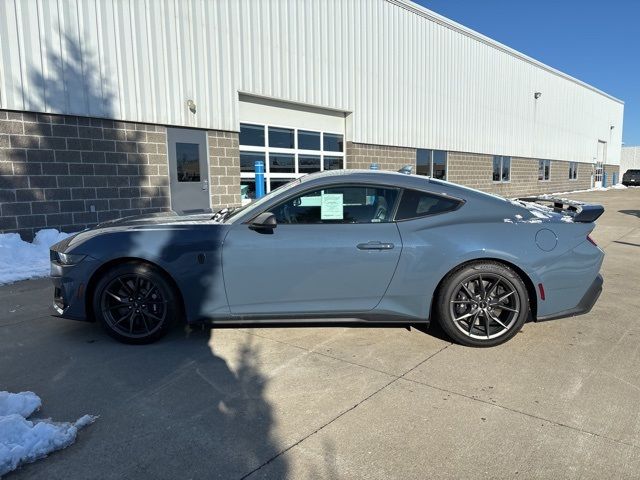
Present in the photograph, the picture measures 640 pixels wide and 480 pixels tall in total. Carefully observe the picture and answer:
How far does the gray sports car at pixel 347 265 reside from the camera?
3.74 meters

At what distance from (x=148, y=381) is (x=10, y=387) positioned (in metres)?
0.94

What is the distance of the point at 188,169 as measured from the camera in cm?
1039

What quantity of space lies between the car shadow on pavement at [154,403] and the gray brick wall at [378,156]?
1102cm

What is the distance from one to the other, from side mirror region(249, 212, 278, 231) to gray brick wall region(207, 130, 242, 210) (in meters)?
7.17

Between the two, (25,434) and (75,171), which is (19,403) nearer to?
(25,434)

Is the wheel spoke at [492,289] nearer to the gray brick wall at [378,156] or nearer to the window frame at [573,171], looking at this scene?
the gray brick wall at [378,156]

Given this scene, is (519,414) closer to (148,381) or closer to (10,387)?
(148,381)

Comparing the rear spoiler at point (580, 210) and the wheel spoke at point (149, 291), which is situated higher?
the rear spoiler at point (580, 210)

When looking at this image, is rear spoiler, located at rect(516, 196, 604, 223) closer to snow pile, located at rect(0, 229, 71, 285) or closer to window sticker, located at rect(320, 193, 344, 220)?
window sticker, located at rect(320, 193, 344, 220)

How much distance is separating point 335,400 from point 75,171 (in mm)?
7817

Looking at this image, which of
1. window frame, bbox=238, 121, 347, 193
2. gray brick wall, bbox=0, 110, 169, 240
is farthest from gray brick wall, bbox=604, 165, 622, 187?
gray brick wall, bbox=0, 110, 169, 240

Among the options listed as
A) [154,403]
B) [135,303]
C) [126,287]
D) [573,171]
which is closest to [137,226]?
[126,287]

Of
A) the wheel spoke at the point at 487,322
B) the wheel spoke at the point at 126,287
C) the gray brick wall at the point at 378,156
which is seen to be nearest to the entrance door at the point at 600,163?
the gray brick wall at the point at 378,156

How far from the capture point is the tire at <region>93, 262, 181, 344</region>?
3.82m
